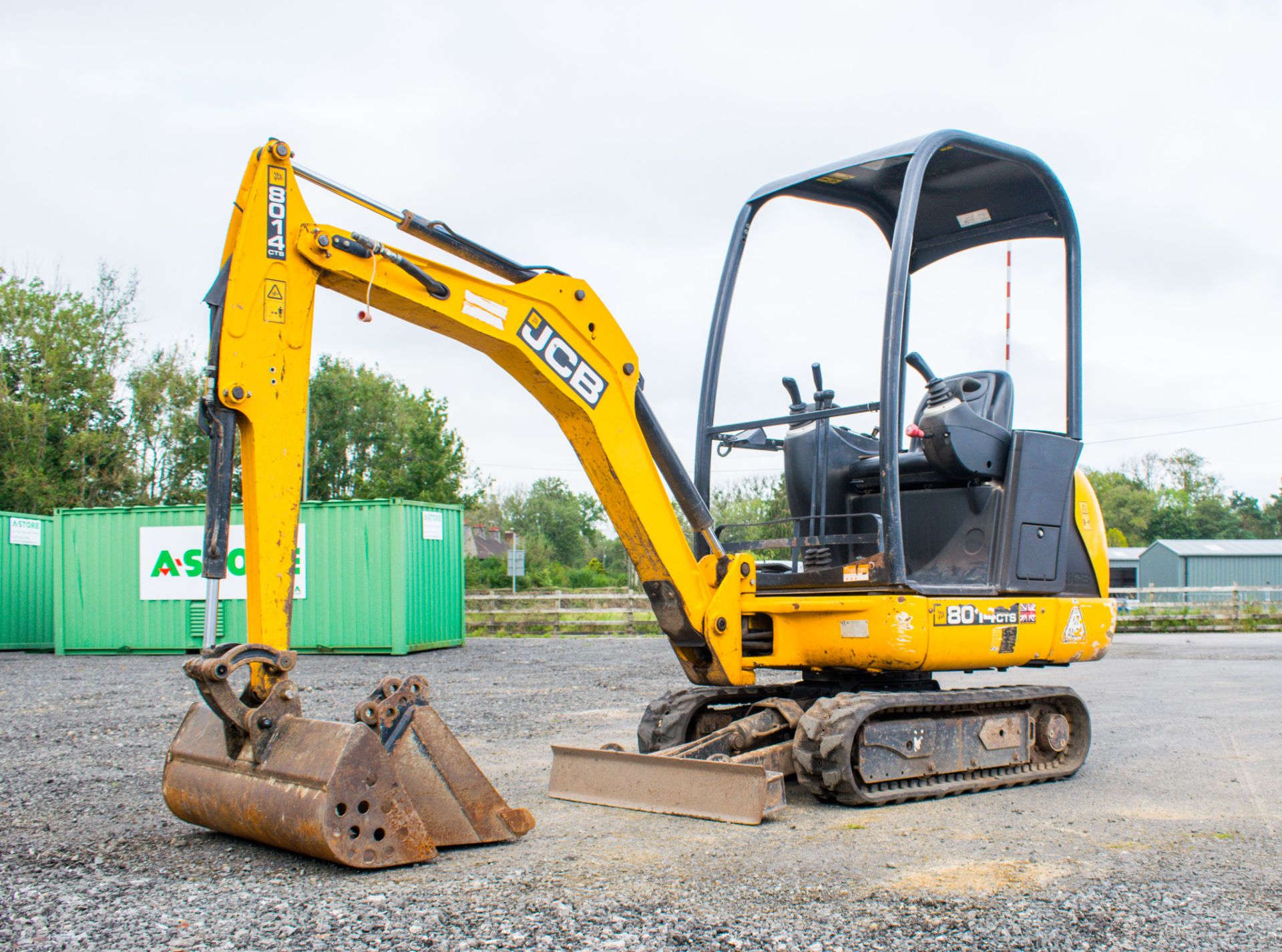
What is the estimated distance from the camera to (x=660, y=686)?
13.1 meters

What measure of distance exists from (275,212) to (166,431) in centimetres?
3933

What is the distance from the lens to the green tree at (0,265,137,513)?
116ft

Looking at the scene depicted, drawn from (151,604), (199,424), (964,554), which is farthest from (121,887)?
(151,604)

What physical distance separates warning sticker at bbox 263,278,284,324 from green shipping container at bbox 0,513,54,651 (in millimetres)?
19493

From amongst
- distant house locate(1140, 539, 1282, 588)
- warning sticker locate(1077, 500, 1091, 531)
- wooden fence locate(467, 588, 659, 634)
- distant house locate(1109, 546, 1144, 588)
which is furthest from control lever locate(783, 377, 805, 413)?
distant house locate(1109, 546, 1144, 588)

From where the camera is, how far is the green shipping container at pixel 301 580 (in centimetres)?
1869

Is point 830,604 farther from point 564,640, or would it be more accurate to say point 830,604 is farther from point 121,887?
point 564,640

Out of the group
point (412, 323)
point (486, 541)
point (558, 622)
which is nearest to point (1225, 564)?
point (558, 622)

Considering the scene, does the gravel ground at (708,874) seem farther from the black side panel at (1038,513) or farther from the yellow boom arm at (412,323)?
the black side panel at (1038,513)

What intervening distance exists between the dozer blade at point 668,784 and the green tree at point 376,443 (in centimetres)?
4662

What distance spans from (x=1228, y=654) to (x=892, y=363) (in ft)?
49.0

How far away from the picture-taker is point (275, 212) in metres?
4.96

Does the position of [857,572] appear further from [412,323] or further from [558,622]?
[558,622]

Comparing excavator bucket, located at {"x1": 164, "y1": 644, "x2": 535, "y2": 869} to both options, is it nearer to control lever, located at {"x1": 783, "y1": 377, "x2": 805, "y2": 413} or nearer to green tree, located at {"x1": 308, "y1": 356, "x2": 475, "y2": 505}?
control lever, located at {"x1": 783, "y1": 377, "x2": 805, "y2": 413}
